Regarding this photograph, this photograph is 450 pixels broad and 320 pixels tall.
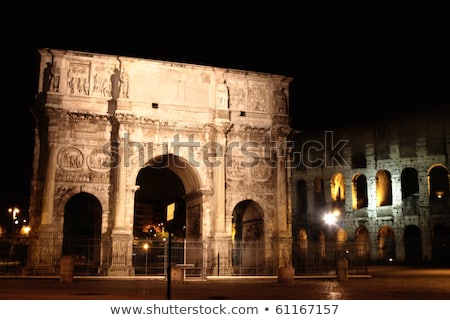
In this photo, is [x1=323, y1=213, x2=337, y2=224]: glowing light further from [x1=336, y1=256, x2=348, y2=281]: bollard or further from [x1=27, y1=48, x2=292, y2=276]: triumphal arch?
[x1=336, y1=256, x2=348, y2=281]: bollard

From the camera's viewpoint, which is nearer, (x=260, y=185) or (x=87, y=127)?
(x=87, y=127)

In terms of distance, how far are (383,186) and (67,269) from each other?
28377 millimetres

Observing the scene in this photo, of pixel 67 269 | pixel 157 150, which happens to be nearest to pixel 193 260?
pixel 157 150

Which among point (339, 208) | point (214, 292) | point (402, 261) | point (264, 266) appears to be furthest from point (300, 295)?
point (339, 208)

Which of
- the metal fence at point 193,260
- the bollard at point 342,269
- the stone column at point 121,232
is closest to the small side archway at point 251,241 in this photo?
the metal fence at point 193,260

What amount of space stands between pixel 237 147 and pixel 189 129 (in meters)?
2.83

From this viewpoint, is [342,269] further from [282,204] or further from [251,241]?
[251,241]

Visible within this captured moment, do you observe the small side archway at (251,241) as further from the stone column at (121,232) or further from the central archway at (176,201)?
the stone column at (121,232)

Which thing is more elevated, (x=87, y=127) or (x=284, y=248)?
(x=87, y=127)

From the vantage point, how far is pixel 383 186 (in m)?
41.6

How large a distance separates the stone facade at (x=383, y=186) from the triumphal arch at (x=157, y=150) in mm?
12909

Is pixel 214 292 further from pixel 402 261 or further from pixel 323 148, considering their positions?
pixel 323 148

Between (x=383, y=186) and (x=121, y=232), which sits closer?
(x=121, y=232)

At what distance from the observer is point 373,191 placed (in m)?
40.7
